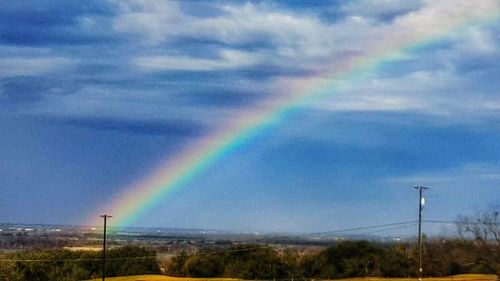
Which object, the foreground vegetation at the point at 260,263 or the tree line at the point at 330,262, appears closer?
the foreground vegetation at the point at 260,263

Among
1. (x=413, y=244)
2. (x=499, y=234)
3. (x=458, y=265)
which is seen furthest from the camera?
(x=413, y=244)

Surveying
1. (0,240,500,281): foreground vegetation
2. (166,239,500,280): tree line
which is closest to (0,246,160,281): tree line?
(0,240,500,281): foreground vegetation

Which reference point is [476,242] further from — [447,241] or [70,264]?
[70,264]

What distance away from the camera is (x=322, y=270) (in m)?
87.2

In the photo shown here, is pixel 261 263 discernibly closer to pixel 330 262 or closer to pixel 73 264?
pixel 330 262

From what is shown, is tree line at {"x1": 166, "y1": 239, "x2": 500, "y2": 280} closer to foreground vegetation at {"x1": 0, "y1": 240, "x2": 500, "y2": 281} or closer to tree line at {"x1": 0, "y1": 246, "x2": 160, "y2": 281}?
foreground vegetation at {"x1": 0, "y1": 240, "x2": 500, "y2": 281}

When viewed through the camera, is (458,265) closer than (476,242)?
No

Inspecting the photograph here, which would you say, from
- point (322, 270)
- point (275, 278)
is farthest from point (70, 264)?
point (322, 270)

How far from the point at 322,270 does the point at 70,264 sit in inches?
1233

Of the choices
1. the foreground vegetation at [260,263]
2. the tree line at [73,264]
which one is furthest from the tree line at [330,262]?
the tree line at [73,264]

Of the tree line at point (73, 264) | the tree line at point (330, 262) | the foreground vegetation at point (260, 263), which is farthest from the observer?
the tree line at point (330, 262)

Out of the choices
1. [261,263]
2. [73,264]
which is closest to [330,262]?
[261,263]

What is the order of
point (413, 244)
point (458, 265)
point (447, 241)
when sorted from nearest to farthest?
point (458, 265) → point (447, 241) → point (413, 244)

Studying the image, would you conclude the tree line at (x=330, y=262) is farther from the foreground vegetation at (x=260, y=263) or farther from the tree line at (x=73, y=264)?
the tree line at (x=73, y=264)
